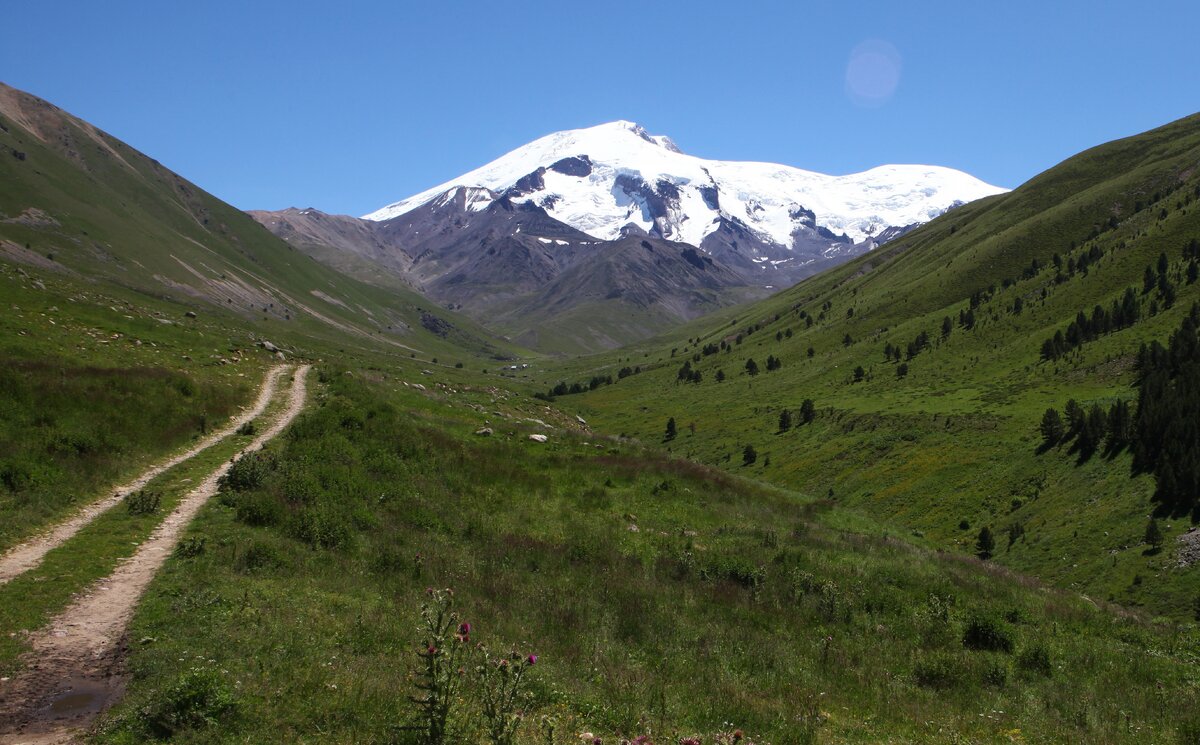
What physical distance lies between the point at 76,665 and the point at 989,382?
93.8m

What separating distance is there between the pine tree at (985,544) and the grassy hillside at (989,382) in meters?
0.69

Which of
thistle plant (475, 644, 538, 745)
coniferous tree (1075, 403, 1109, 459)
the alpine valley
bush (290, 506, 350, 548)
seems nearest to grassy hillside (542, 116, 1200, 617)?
the alpine valley

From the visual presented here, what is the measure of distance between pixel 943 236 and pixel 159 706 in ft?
735

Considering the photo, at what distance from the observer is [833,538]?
2902cm

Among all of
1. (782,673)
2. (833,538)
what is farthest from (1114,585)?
(782,673)

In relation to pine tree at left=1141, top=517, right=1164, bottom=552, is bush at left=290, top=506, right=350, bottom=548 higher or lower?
lower

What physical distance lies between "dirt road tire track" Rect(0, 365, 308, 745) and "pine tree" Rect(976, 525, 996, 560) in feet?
152

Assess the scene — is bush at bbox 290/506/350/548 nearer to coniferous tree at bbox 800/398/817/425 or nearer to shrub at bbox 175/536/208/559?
shrub at bbox 175/536/208/559

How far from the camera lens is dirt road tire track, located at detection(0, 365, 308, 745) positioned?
8.04m

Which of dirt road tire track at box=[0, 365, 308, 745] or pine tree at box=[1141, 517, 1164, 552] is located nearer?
dirt road tire track at box=[0, 365, 308, 745]

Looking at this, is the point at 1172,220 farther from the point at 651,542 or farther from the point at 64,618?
the point at 64,618

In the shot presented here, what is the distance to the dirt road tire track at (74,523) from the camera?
41.9 feet

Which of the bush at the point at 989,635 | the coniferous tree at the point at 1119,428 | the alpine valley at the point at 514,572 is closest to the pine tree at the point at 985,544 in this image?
the alpine valley at the point at 514,572

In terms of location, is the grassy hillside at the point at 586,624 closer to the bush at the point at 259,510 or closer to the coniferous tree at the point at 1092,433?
the bush at the point at 259,510
